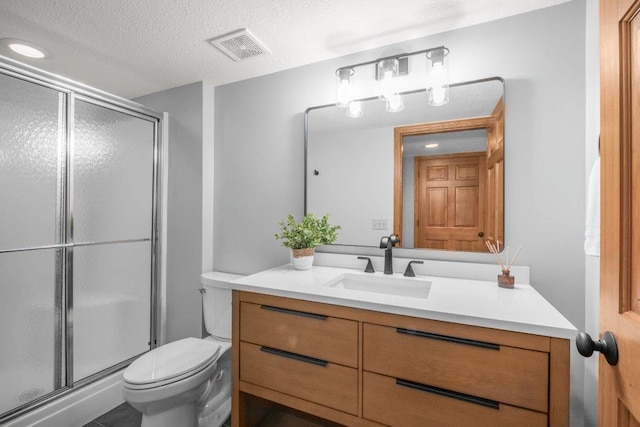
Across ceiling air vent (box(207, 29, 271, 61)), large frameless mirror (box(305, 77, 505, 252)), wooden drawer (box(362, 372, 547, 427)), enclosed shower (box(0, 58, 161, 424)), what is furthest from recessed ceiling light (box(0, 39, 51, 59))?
wooden drawer (box(362, 372, 547, 427))

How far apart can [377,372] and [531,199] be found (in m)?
1.09

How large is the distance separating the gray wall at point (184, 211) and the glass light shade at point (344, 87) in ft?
3.55

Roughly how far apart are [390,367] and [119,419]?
1801 millimetres

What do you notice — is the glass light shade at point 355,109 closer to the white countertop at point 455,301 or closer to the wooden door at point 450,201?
the wooden door at point 450,201

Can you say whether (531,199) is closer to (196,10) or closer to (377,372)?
(377,372)

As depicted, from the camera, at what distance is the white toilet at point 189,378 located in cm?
138

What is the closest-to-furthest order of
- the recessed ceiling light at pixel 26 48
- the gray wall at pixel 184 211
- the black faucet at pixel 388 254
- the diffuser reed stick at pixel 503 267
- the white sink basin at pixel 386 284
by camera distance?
1. the diffuser reed stick at pixel 503 267
2. the white sink basin at pixel 386 284
3. the black faucet at pixel 388 254
4. the recessed ceiling light at pixel 26 48
5. the gray wall at pixel 184 211

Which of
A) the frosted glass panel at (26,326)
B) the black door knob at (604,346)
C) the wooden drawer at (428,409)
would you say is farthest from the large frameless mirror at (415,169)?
the frosted glass panel at (26,326)

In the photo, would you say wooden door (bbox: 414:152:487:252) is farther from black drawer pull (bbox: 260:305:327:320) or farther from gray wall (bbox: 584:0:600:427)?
black drawer pull (bbox: 260:305:327:320)

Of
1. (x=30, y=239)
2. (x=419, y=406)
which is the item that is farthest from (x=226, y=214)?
(x=419, y=406)

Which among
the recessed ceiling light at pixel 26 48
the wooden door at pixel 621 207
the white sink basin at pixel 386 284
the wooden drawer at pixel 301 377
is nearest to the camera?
the wooden door at pixel 621 207

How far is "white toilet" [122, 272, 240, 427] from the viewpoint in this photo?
1377 millimetres

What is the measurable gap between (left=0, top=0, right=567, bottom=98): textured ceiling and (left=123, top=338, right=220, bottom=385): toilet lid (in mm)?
1732

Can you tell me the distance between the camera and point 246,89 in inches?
85.9
